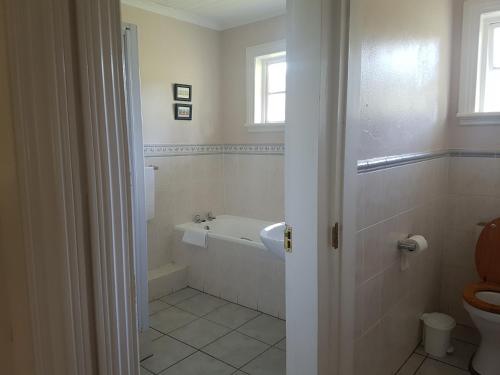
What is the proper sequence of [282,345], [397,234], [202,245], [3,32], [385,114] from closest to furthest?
1. [3,32]
2. [385,114]
3. [397,234]
4. [282,345]
5. [202,245]

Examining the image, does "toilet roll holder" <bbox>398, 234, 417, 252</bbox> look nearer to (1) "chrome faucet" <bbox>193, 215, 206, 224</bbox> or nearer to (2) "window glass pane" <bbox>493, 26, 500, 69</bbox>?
(2) "window glass pane" <bbox>493, 26, 500, 69</bbox>

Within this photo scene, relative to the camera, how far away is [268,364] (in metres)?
2.18

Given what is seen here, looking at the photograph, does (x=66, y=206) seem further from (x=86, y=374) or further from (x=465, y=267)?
(x=465, y=267)

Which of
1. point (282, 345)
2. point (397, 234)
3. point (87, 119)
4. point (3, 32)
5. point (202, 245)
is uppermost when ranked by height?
point (3, 32)

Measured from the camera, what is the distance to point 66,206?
53 cm

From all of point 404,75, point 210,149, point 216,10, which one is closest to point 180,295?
point 210,149

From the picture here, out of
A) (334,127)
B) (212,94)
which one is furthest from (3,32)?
(212,94)

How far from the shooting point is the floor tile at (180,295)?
3.09 meters

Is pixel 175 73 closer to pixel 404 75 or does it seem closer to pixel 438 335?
pixel 404 75

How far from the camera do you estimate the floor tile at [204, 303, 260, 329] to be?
269 centimetres

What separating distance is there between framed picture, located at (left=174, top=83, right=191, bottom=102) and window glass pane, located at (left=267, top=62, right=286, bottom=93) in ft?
2.63

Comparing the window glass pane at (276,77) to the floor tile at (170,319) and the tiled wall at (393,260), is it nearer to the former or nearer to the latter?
the tiled wall at (393,260)

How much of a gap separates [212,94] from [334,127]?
2783 millimetres

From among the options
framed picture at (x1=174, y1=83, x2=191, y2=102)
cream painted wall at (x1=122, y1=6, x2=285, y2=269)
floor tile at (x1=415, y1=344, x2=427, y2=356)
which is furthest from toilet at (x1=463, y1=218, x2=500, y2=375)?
framed picture at (x1=174, y1=83, x2=191, y2=102)
